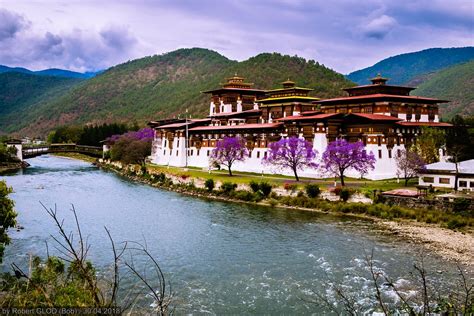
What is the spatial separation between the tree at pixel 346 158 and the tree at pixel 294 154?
8.46 feet

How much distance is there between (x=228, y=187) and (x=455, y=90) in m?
96.8

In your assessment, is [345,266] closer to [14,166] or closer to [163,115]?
[14,166]

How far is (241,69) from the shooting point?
140375 mm

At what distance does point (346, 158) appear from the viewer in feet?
156

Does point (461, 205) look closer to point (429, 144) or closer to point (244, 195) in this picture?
point (429, 144)

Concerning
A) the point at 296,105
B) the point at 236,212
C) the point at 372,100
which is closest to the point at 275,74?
the point at 296,105

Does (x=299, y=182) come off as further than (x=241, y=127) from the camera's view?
No

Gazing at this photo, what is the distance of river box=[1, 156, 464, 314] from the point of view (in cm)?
2081

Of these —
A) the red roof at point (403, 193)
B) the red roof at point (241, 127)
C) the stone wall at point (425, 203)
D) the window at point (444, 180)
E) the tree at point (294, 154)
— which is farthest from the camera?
the red roof at point (241, 127)

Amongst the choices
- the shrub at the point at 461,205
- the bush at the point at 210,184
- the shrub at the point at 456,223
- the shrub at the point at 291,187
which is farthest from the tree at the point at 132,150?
the shrub at the point at 456,223

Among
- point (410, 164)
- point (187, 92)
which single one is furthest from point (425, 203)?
point (187, 92)

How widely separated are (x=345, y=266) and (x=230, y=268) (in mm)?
5527

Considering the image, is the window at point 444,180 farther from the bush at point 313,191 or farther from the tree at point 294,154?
the tree at point 294,154

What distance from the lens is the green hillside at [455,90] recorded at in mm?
113363
